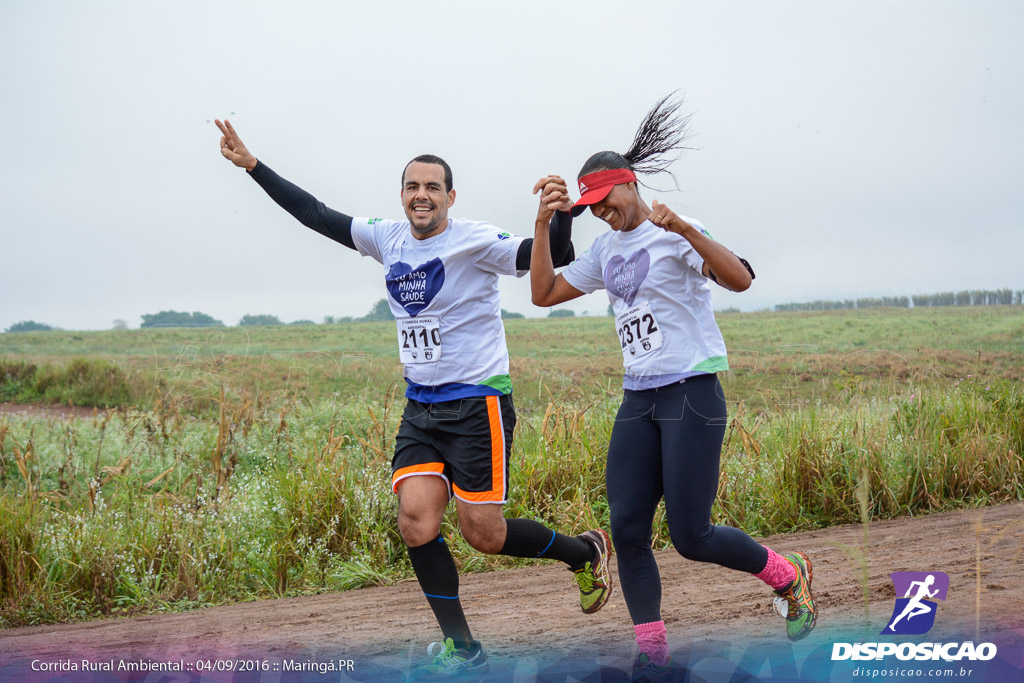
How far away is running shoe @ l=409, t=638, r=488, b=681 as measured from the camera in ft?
11.8

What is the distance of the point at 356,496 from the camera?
20.6 feet

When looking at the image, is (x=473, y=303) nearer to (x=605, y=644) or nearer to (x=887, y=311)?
(x=605, y=644)

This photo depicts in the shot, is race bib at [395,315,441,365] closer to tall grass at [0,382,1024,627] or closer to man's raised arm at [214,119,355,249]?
man's raised arm at [214,119,355,249]

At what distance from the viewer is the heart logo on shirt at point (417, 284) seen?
3.87 m

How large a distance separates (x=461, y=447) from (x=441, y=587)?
25.1 inches

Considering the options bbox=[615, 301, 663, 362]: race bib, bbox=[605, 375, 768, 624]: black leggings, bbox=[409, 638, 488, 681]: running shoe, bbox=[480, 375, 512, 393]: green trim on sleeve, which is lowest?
bbox=[409, 638, 488, 681]: running shoe

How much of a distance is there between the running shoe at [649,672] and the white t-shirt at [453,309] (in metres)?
1.33

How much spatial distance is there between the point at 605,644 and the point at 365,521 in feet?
8.39

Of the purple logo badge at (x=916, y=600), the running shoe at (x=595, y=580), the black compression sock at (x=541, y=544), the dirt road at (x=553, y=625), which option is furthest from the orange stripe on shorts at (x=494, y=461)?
the purple logo badge at (x=916, y=600)

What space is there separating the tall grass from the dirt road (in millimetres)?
433

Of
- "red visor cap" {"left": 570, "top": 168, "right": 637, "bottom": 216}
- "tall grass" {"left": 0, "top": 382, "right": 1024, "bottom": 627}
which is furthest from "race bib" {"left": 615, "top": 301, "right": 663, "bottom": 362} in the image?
"tall grass" {"left": 0, "top": 382, "right": 1024, "bottom": 627}

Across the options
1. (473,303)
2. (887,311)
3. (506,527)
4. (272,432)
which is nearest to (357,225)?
(473,303)

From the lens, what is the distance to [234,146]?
4492 millimetres

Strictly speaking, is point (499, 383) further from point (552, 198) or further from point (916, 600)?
point (916, 600)
